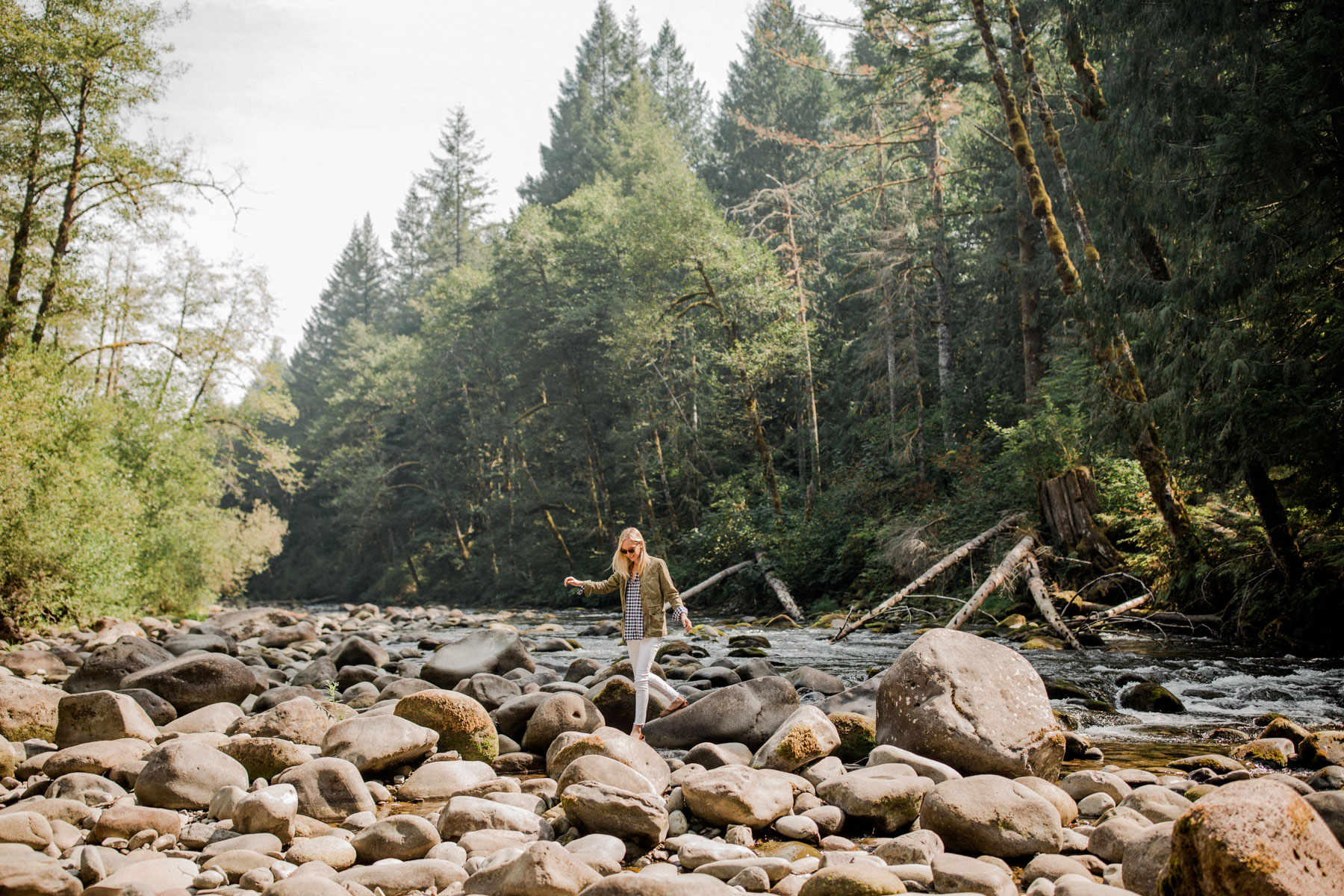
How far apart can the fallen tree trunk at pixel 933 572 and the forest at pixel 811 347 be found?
38 centimetres

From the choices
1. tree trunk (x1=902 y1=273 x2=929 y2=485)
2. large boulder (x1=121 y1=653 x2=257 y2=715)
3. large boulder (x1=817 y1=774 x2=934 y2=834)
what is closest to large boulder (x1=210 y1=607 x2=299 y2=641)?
large boulder (x1=121 y1=653 x2=257 y2=715)

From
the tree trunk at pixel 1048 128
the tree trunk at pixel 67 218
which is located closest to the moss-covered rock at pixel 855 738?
the tree trunk at pixel 1048 128

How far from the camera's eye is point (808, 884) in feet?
11.2

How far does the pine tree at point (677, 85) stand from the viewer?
44625mm

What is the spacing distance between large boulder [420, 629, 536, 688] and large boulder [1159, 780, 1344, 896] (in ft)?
22.8

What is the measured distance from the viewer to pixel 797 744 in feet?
17.5

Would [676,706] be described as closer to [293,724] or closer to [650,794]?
[650,794]

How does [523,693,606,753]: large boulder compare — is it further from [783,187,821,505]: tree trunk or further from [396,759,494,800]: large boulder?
[783,187,821,505]: tree trunk

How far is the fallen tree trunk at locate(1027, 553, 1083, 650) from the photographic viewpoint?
10.4 metres

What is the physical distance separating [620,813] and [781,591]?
→ 14.3 m

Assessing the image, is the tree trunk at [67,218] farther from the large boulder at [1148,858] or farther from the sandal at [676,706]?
the large boulder at [1148,858]

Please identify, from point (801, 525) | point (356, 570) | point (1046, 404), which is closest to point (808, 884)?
point (1046, 404)

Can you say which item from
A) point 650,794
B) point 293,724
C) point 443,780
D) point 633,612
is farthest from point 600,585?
point 293,724

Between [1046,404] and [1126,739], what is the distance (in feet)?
36.1
